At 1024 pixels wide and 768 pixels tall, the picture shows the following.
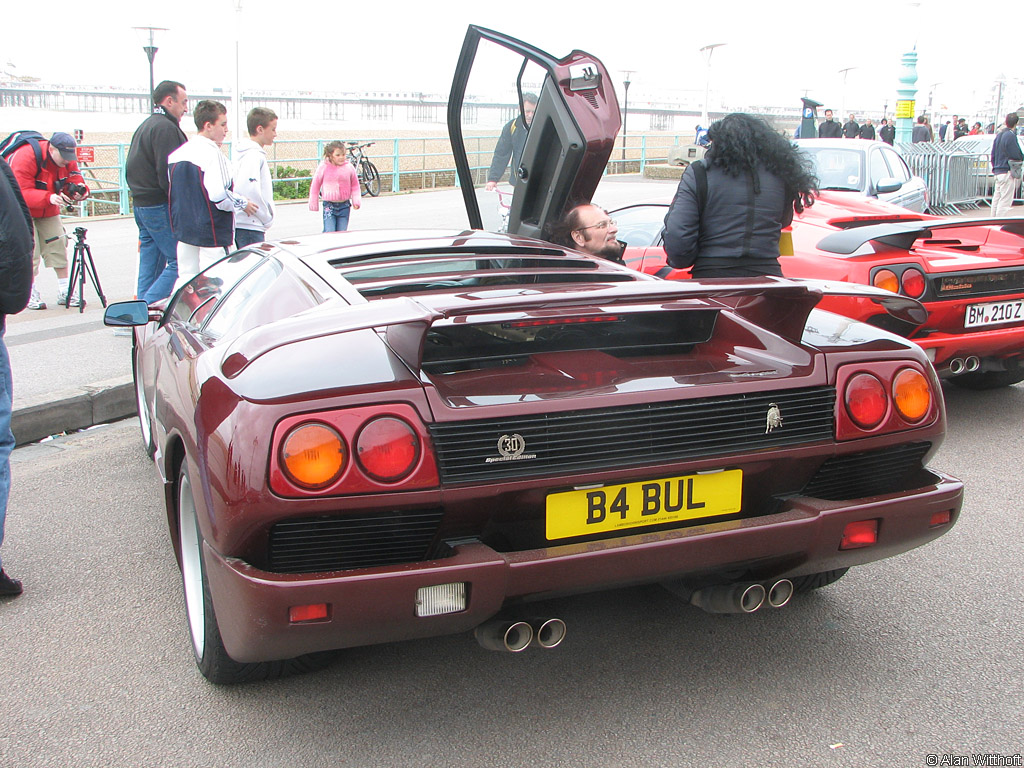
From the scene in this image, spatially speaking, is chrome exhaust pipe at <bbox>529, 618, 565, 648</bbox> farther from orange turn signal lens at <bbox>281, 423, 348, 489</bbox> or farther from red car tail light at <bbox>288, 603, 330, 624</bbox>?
orange turn signal lens at <bbox>281, 423, 348, 489</bbox>

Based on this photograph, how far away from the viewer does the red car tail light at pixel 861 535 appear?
248cm

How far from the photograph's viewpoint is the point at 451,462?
→ 7.09ft

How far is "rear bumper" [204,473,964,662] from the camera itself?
2.08 metres

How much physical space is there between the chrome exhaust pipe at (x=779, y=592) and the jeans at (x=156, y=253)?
→ 252 inches

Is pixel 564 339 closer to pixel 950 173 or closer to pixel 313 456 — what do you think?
pixel 313 456

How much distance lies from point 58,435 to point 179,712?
359cm

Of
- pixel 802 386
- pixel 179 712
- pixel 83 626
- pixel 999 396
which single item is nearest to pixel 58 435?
pixel 83 626

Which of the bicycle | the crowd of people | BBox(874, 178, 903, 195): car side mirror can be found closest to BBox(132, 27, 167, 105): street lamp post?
the bicycle

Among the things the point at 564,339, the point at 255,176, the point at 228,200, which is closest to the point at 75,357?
the point at 228,200

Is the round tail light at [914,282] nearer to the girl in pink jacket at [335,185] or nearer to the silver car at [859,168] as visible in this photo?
the silver car at [859,168]

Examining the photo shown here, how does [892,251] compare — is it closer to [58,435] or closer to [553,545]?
[553,545]

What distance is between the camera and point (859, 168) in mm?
9672

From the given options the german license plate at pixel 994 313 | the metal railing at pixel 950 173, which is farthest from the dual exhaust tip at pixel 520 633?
the metal railing at pixel 950 173

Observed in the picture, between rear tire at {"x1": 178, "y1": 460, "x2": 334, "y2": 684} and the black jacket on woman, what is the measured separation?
268 centimetres
